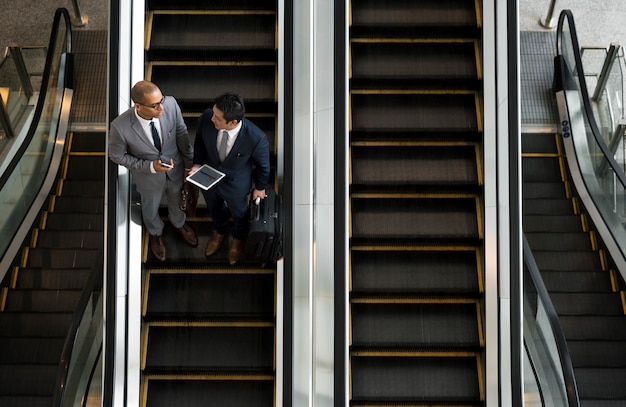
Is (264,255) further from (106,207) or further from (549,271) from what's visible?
(549,271)

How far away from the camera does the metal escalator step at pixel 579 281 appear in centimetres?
775

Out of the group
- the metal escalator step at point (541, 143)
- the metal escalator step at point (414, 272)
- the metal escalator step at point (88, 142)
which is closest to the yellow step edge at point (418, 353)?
the metal escalator step at point (414, 272)

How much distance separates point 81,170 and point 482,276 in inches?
163

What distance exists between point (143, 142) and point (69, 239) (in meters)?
2.64

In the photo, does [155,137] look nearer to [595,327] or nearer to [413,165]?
[413,165]

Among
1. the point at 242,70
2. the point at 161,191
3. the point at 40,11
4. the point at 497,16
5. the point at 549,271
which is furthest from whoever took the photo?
the point at 40,11

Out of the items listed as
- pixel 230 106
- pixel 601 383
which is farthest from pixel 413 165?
pixel 601 383

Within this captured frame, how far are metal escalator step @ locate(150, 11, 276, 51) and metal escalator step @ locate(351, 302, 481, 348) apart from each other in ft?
8.31

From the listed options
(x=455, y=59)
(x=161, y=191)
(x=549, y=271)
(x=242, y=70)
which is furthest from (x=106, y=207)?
(x=549, y=271)

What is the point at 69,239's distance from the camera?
7629 millimetres

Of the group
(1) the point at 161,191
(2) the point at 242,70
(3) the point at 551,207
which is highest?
(2) the point at 242,70

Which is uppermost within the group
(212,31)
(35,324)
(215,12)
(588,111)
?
(215,12)

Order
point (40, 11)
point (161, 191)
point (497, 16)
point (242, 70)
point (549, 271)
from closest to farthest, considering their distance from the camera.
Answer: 1. point (161, 191)
2. point (497, 16)
3. point (242, 70)
4. point (549, 271)
5. point (40, 11)

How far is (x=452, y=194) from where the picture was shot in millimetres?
6801
